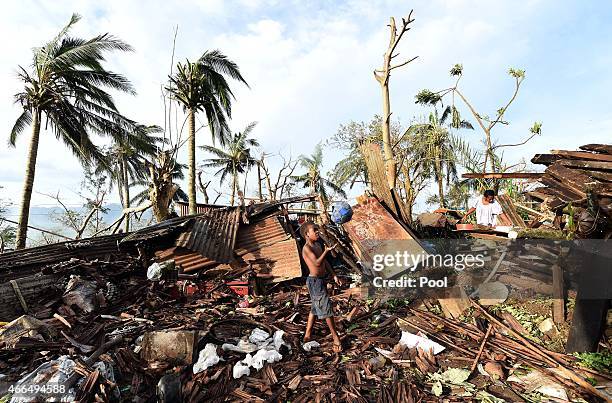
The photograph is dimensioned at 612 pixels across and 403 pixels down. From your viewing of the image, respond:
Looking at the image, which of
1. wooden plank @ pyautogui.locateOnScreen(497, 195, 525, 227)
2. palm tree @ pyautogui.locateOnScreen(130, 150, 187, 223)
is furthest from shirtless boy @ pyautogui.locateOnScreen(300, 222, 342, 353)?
palm tree @ pyautogui.locateOnScreen(130, 150, 187, 223)

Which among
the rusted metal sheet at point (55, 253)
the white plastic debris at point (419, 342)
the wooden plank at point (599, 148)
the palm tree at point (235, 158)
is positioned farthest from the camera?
the palm tree at point (235, 158)

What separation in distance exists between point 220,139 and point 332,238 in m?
11.3

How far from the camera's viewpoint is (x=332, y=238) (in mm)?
7617

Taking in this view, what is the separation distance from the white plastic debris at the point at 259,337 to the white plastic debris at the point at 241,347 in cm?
Answer: 10

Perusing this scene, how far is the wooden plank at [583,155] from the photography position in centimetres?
329

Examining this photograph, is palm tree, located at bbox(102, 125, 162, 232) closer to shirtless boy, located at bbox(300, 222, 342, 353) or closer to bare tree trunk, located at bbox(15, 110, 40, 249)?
bare tree trunk, located at bbox(15, 110, 40, 249)

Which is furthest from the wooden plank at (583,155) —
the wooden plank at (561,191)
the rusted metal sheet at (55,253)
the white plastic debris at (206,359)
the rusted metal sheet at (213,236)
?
the rusted metal sheet at (55,253)

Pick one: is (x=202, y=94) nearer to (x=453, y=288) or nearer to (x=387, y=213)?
(x=387, y=213)

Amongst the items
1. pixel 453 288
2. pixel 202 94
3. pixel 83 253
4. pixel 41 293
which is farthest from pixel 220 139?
pixel 453 288

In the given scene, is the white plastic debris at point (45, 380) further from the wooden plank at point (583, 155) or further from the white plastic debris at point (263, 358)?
the wooden plank at point (583, 155)

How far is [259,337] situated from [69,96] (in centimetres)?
1256

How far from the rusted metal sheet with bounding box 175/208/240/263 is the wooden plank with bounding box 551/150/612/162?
597 centimetres

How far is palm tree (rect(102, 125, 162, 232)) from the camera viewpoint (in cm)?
1351

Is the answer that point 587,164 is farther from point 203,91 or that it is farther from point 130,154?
point 130,154
